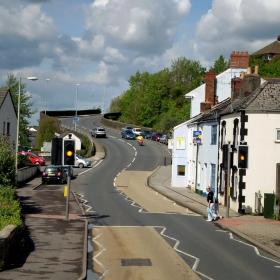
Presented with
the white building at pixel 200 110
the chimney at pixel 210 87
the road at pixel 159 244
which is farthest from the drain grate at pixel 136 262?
the chimney at pixel 210 87

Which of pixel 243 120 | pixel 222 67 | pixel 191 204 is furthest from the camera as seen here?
pixel 222 67

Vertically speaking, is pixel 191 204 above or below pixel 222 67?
below

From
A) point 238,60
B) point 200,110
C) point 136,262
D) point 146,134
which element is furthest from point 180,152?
point 146,134

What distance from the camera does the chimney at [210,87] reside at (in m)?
50.4

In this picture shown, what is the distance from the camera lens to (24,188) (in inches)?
1641

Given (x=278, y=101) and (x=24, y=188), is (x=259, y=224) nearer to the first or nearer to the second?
(x=278, y=101)

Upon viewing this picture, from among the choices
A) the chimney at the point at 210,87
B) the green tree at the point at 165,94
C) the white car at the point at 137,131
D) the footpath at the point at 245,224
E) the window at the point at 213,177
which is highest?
the green tree at the point at 165,94

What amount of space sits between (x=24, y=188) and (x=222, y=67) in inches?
3202

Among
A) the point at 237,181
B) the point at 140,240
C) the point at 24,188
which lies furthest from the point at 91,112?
the point at 140,240

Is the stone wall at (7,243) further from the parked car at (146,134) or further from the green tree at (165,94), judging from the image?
the green tree at (165,94)

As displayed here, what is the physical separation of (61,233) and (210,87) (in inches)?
1295

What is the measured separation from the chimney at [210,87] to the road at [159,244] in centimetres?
1437

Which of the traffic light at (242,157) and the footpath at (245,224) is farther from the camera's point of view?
the traffic light at (242,157)

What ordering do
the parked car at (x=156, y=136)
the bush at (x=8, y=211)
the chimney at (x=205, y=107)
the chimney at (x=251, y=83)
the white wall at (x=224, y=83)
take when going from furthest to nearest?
the parked car at (x=156, y=136) → the white wall at (x=224, y=83) → the chimney at (x=205, y=107) → the chimney at (x=251, y=83) → the bush at (x=8, y=211)
